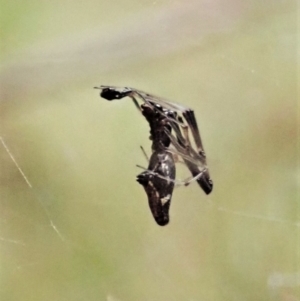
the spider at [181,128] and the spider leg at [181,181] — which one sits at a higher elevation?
the spider at [181,128]

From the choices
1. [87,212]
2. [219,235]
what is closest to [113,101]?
[87,212]

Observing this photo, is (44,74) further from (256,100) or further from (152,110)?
(256,100)

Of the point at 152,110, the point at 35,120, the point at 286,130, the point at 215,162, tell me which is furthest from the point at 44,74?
the point at 286,130

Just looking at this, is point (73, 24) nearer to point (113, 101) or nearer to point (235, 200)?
point (113, 101)

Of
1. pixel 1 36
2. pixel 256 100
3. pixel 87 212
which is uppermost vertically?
pixel 1 36

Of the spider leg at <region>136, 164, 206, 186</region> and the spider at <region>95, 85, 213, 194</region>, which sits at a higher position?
the spider at <region>95, 85, 213, 194</region>

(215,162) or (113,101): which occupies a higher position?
(113,101)
